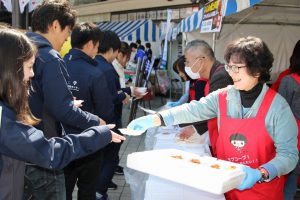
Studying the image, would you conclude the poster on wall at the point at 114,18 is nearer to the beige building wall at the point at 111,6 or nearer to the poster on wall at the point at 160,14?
the beige building wall at the point at 111,6

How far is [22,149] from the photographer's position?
1674mm

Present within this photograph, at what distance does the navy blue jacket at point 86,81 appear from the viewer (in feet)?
11.3

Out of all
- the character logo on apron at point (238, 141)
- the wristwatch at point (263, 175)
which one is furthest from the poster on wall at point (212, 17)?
the wristwatch at point (263, 175)

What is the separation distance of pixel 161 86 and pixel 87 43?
9.47 m

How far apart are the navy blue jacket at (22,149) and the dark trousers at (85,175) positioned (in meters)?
1.18

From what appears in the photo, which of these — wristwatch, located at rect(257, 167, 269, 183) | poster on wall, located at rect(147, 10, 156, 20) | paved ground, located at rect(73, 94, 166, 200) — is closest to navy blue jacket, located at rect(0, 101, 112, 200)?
wristwatch, located at rect(257, 167, 269, 183)

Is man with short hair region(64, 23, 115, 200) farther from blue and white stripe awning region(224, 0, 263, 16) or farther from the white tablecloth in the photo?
blue and white stripe awning region(224, 0, 263, 16)

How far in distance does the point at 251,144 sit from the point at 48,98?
1.34 m

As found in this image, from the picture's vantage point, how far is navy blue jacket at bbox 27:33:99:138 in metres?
2.40

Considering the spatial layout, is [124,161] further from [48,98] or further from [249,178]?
[249,178]

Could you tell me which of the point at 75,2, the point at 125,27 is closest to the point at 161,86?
the point at 125,27

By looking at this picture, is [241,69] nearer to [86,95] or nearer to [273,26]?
[86,95]

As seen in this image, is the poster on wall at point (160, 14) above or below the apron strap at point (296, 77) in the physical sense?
above

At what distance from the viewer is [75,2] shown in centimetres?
3106
